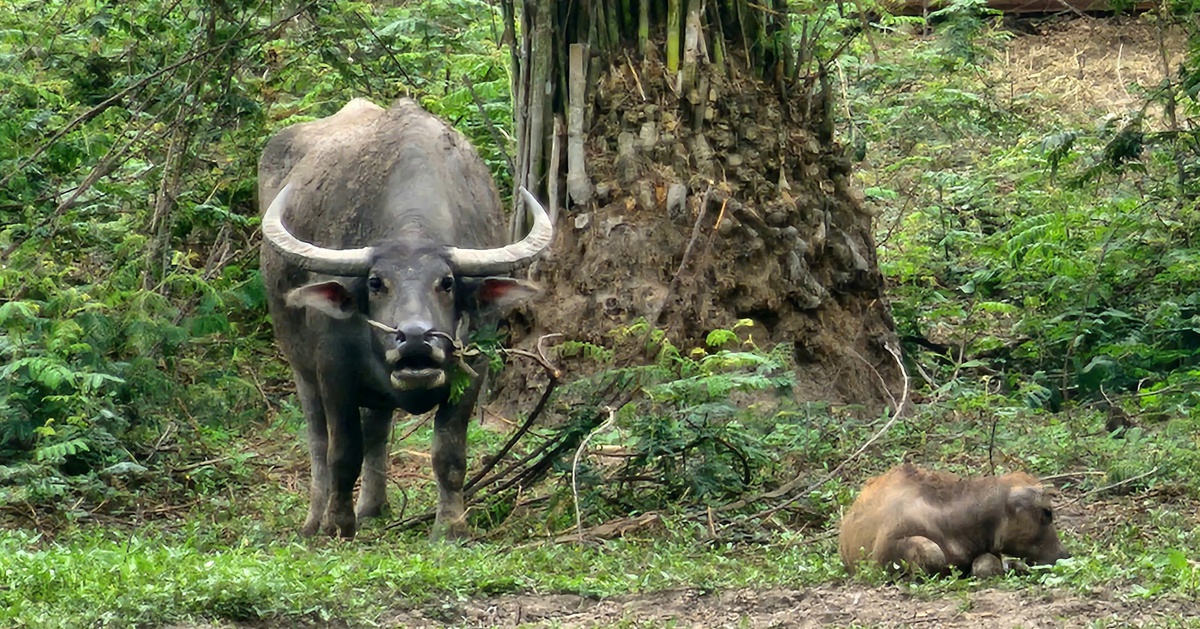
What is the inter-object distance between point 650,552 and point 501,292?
1.78m

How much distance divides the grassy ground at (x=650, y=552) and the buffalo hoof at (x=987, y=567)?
0.11m

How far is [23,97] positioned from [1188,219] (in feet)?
27.5

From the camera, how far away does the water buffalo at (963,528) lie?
711 cm

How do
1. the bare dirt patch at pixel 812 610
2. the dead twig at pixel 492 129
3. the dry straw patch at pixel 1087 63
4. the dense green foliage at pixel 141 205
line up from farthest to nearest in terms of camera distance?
the dry straw patch at pixel 1087 63 < the dead twig at pixel 492 129 < the dense green foliage at pixel 141 205 < the bare dirt patch at pixel 812 610

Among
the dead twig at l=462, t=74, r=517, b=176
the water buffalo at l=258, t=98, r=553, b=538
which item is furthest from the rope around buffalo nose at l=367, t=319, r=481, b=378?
the dead twig at l=462, t=74, r=517, b=176

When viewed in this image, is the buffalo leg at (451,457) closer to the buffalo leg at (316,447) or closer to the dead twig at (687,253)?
the buffalo leg at (316,447)

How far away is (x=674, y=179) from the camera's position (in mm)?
11617

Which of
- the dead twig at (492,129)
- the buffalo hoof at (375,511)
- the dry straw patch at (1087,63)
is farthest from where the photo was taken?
the dry straw patch at (1087,63)

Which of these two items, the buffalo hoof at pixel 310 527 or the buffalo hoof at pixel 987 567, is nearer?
the buffalo hoof at pixel 987 567

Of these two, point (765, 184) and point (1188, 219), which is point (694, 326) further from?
point (1188, 219)

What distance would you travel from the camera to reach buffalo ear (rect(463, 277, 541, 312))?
30.5 feet

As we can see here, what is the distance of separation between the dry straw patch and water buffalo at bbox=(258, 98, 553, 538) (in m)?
10.4

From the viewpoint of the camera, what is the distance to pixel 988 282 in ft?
47.2

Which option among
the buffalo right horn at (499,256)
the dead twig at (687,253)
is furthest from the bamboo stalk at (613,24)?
the buffalo right horn at (499,256)
